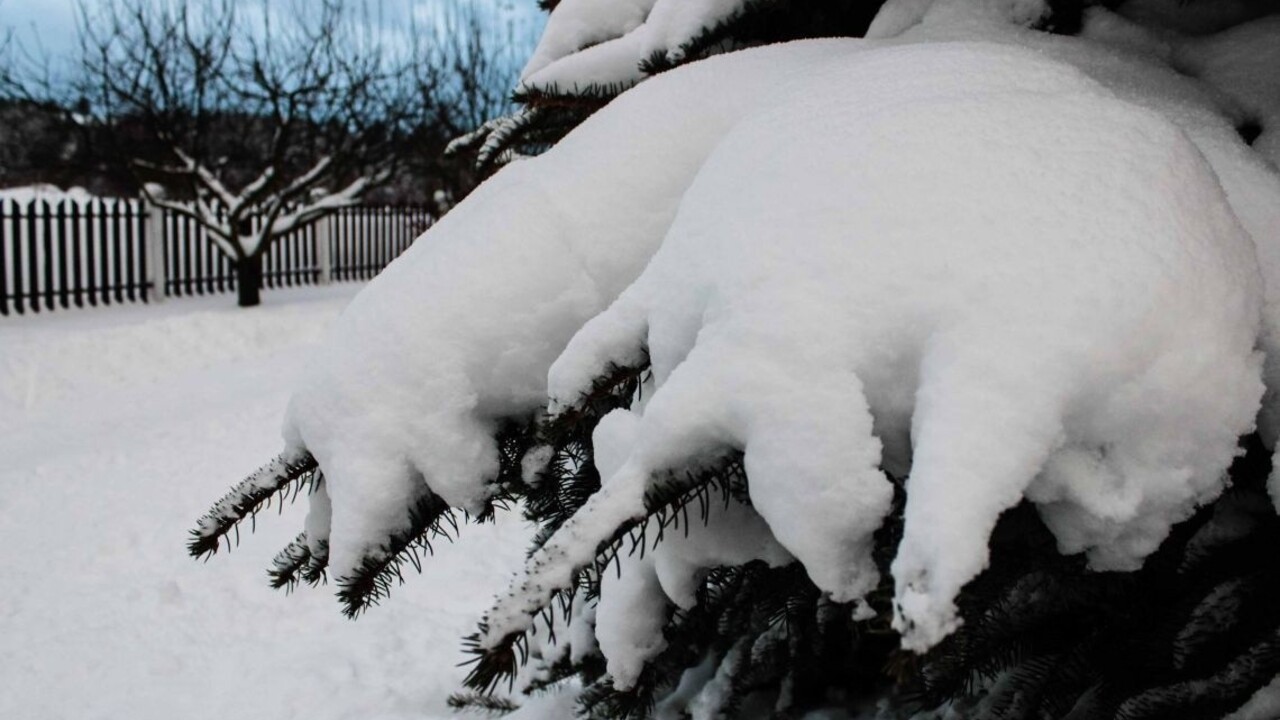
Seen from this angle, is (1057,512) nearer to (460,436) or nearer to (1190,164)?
(1190,164)

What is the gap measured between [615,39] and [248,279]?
10.9 m

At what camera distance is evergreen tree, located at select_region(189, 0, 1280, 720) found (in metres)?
0.94

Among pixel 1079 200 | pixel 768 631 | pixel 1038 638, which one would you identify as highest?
pixel 1079 200

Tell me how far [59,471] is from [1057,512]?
6788 millimetres

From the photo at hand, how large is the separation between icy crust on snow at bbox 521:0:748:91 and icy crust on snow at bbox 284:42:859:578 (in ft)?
1.31

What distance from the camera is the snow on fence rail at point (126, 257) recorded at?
1034cm

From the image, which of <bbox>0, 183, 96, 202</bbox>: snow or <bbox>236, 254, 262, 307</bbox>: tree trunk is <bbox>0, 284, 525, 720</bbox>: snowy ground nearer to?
<bbox>236, 254, 262, 307</bbox>: tree trunk

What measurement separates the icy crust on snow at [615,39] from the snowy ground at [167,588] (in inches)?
97.9

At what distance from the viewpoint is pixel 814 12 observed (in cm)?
215

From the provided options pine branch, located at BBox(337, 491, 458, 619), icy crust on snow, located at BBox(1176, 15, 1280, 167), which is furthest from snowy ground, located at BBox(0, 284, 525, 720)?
icy crust on snow, located at BBox(1176, 15, 1280, 167)

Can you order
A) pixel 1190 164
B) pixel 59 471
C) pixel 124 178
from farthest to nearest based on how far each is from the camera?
pixel 124 178, pixel 59 471, pixel 1190 164

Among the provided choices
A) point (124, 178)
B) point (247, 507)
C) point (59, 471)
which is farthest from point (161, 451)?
point (124, 178)

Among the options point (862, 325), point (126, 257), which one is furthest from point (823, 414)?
point (126, 257)

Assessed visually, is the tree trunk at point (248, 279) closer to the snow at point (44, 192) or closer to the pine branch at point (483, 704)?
the pine branch at point (483, 704)
